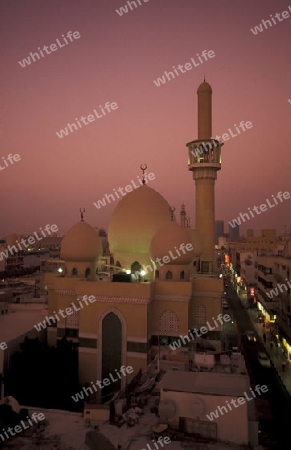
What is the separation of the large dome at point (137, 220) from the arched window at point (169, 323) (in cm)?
446

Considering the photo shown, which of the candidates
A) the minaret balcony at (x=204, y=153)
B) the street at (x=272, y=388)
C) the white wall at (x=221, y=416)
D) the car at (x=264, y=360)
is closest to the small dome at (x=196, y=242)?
the minaret balcony at (x=204, y=153)

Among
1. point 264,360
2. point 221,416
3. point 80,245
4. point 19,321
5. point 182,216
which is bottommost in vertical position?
point 264,360

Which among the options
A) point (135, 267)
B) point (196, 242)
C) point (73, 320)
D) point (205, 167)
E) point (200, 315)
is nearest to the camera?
point (200, 315)

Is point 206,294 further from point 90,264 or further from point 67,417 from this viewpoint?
point 67,417

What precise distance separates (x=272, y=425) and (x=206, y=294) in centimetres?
658

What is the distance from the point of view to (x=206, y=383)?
10.7 m

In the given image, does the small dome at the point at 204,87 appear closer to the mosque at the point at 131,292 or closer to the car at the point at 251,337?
the mosque at the point at 131,292

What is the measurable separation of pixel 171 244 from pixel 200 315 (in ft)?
14.1

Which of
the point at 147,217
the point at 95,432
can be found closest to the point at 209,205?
the point at 147,217

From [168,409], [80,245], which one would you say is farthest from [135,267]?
[168,409]

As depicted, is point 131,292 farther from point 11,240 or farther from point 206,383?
point 11,240

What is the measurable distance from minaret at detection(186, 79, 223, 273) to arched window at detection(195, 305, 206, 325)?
8.14 meters

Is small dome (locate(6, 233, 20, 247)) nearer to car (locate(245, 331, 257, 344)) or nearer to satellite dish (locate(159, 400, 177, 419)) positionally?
car (locate(245, 331, 257, 344))

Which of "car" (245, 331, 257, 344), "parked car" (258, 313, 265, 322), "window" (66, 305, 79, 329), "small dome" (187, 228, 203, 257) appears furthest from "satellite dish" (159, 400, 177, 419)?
"parked car" (258, 313, 265, 322)
